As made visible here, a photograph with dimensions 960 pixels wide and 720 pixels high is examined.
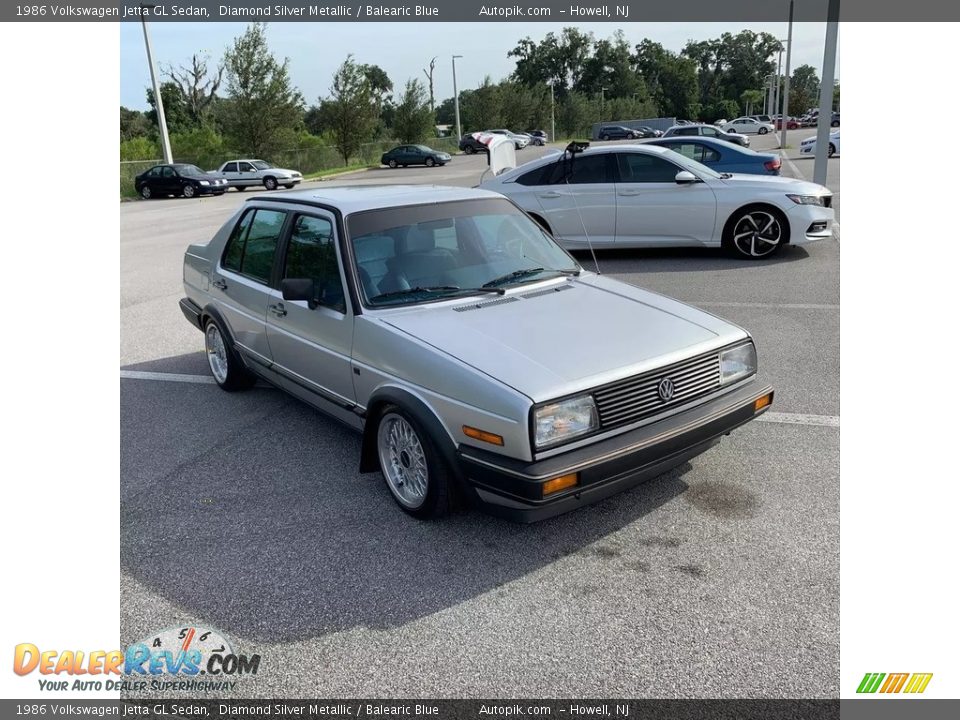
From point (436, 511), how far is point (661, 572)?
110cm

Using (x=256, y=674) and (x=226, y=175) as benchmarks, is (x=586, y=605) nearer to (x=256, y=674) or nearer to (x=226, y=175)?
(x=256, y=674)

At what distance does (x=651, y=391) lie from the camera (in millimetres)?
3555

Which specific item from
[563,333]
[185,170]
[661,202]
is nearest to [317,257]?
[563,333]

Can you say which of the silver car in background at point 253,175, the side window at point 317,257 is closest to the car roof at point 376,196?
the side window at point 317,257

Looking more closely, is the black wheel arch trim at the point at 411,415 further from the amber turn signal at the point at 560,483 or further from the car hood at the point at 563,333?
the amber turn signal at the point at 560,483

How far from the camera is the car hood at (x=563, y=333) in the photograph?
3.43 metres

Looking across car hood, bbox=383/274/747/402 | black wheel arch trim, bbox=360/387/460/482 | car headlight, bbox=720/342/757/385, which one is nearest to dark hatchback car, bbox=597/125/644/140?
car hood, bbox=383/274/747/402

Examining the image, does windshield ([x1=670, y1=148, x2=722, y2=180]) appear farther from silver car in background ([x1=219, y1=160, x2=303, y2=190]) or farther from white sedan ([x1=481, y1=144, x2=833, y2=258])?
silver car in background ([x1=219, y1=160, x2=303, y2=190])

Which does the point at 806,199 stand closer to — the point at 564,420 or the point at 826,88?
the point at 826,88

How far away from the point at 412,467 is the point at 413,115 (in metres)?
57.1

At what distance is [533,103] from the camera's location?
77312 millimetres

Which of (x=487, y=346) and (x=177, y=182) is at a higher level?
(x=177, y=182)

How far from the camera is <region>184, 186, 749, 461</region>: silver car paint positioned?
3.36m

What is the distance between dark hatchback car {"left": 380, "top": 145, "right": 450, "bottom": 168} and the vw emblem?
44241mm
